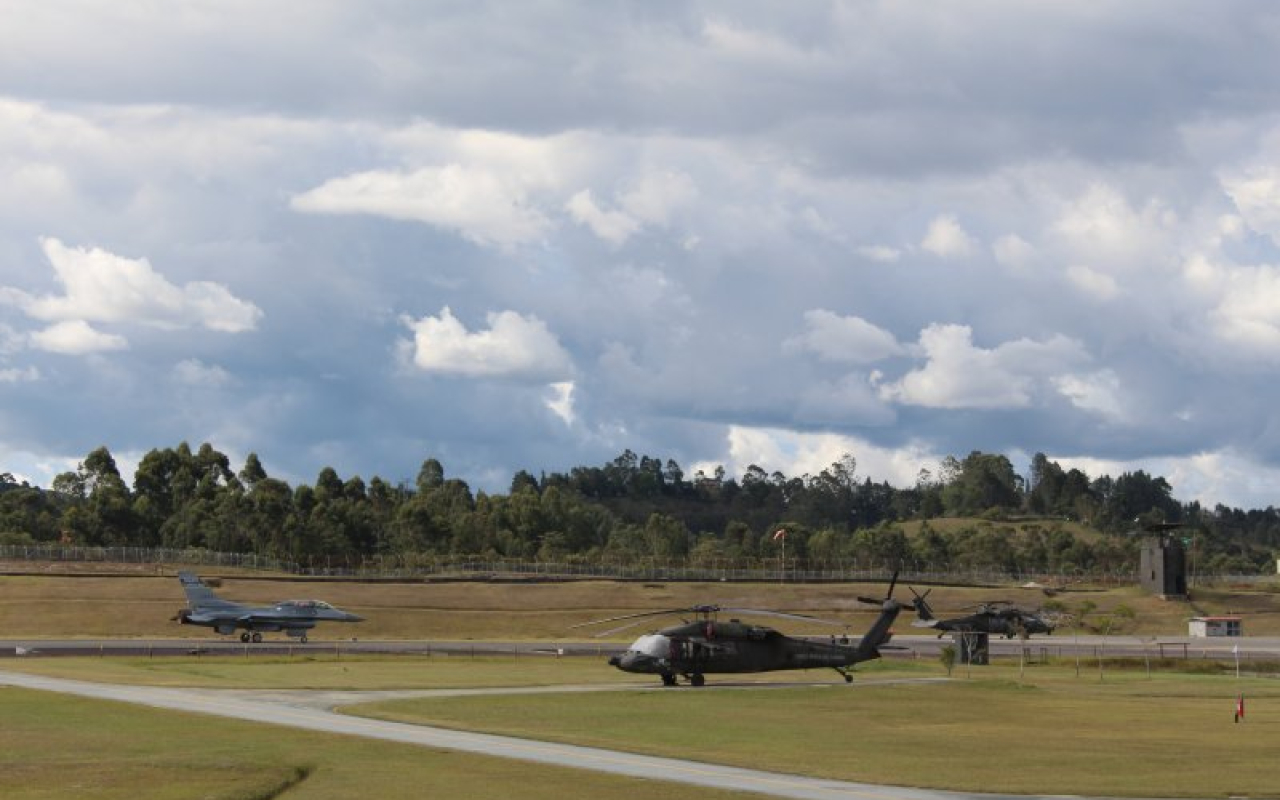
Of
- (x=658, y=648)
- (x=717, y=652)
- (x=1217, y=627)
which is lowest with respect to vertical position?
(x=1217, y=627)

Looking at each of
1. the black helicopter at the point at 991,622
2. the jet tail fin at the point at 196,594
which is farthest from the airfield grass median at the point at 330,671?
the black helicopter at the point at 991,622

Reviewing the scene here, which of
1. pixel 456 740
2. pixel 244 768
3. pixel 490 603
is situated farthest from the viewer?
pixel 490 603

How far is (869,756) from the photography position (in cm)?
4322

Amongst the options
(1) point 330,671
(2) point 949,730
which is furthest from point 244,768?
(1) point 330,671

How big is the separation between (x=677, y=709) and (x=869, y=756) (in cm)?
1439

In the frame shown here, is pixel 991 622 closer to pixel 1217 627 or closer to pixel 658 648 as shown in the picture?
pixel 1217 627

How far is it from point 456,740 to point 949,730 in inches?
653

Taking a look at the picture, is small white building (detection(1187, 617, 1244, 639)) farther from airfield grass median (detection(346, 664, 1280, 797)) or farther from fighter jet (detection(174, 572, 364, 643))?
fighter jet (detection(174, 572, 364, 643))

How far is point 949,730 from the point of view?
5156 cm

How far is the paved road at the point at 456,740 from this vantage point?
1433 inches

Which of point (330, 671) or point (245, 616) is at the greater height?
point (245, 616)

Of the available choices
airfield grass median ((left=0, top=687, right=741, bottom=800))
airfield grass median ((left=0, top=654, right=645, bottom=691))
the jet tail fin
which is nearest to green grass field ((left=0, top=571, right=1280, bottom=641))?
the jet tail fin

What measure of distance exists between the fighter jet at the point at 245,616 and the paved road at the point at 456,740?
35890 millimetres

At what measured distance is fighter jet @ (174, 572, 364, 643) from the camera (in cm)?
10138
